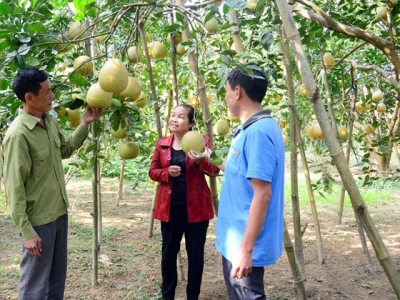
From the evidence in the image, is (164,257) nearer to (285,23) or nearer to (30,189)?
(30,189)

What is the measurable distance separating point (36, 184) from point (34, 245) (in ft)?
0.97

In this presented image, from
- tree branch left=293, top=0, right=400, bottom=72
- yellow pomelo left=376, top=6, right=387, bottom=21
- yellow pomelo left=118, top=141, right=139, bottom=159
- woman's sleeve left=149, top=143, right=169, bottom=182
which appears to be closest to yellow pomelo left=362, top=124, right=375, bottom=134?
yellow pomelo left=376, top=6, right=387, bottom=21

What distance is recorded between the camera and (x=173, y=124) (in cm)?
251

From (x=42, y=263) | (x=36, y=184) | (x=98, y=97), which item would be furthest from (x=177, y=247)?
(x=98, y=97)

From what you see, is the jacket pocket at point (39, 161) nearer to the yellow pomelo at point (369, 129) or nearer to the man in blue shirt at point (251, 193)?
the man in blue shirt at point (251, 193)

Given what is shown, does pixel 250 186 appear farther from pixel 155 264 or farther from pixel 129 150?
pixel 155 264

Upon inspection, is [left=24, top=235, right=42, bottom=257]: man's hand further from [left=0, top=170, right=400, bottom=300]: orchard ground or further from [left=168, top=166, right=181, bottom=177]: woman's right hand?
[left=0, top=170, right=400, bottom=300]: orchard ground

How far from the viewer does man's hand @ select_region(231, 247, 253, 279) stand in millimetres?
1541

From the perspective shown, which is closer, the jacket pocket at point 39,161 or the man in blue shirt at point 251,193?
the man in blue shirt at point 251,193

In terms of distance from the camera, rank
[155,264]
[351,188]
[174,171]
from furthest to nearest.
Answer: [155,264]
[174,171]
[351,188]

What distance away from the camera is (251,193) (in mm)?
1617

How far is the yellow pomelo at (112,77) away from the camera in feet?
5.64

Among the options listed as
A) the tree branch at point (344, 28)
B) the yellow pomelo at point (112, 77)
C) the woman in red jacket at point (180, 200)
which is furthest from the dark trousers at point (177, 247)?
the tree branch at point (344, 28)

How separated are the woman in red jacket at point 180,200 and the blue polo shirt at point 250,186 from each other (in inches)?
32.0
